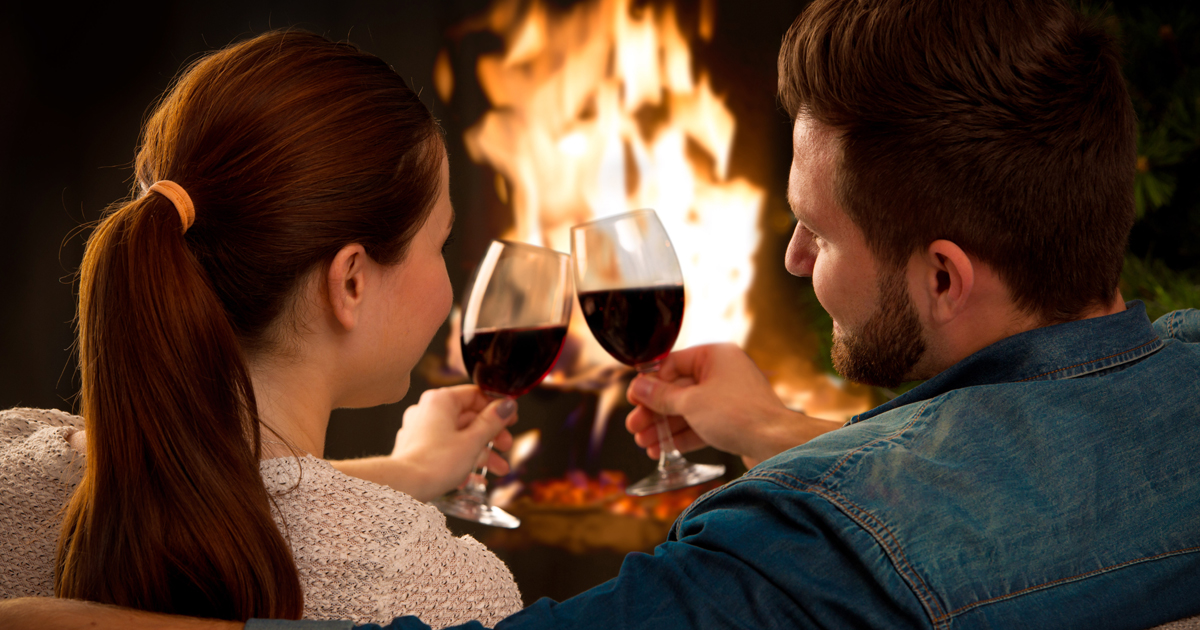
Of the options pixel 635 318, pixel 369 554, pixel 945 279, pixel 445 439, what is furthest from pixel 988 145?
pixel 445 439

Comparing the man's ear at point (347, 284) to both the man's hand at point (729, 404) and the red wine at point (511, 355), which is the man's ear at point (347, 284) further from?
the man's hand at point (729, 404)

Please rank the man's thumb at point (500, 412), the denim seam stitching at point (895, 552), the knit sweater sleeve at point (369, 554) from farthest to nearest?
the man's thumb at point (500, 412), the knit sweater sleeve at point (369, 554), the denim seam stitching at point (895, 552)

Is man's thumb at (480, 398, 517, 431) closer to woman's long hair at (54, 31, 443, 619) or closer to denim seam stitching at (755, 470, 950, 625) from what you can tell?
woman's long hair at (54, 31, 443, 619)

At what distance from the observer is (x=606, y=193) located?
1.82 m

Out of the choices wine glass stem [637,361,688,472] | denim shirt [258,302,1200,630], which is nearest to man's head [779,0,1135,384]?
denim shirt [258,302,1200,630]

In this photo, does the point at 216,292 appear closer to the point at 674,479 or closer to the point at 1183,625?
the point at 674,479

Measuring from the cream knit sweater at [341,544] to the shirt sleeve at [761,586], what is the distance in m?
0.13

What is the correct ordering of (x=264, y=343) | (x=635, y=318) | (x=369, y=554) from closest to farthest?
(x=369, y=554) → (x=264, y=343) → (x=635, y=318)

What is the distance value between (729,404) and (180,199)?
0.75 metres

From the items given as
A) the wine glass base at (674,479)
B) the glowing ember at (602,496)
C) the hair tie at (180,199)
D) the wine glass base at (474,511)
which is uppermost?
the hair tie at (180,199)

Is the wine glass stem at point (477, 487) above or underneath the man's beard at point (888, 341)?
underneath

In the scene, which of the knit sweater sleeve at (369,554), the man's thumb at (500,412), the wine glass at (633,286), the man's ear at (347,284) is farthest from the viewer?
the man's thumb at (500,412)

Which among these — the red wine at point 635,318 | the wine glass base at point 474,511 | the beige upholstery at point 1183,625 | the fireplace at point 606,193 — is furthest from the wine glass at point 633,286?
the fireplace at point 606,193

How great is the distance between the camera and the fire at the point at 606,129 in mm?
1776
